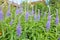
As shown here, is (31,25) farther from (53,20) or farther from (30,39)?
(53,20)

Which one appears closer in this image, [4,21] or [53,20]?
[4,21]

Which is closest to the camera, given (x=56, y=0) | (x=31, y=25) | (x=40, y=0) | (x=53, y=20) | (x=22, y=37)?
(x=22, y=37)

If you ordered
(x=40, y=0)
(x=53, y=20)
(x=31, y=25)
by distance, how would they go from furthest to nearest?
(x=40, y=0)
(x=53, y=20)
(x=31, y=25)

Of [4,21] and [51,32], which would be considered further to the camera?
[51,32]

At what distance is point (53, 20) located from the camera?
471cm

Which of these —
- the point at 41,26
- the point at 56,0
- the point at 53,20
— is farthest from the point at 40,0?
the point at 41,26

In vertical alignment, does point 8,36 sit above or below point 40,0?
below

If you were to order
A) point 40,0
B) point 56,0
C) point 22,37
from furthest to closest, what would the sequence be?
point 40,0, point 56,0, point 22,37

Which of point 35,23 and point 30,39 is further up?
point 35,23

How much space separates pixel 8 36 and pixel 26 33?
340mm

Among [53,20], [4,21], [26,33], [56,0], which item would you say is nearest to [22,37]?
[26,33]

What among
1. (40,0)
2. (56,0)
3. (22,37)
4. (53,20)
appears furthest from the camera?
(40,0)

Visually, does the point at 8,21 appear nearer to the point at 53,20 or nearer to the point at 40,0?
the point at 53,20

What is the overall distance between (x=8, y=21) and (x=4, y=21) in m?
0.13
